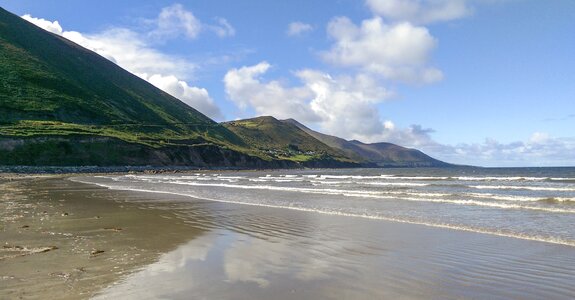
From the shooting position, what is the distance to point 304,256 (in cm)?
1003

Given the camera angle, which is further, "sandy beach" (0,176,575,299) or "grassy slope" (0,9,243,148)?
"grassy slope" (0,9,243,148)

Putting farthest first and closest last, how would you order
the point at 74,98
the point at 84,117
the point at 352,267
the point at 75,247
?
the point at 74,98 < the point at 84,117 < the point at 75,247 < the point at 352,267

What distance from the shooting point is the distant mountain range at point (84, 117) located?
8194 cm

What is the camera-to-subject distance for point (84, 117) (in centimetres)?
11319

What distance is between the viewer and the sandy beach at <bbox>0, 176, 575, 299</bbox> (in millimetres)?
7059

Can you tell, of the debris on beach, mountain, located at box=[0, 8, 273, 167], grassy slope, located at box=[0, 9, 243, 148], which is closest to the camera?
the debris on beach

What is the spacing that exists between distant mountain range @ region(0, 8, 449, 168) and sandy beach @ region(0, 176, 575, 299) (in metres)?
68.6

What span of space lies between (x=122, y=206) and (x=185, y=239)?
11.0 m

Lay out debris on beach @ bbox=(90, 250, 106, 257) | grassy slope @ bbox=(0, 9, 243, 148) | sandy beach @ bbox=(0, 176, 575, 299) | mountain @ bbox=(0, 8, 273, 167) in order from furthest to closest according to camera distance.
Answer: grassy slope @ bbox=(0, 9, 243, 148) < mountain @ bbox=(0, 8, 273, 167) < debris on beach @ bbox=(90, 250, 106, 257) < sandy beach @ bbox=(0, 176, 575, 299)

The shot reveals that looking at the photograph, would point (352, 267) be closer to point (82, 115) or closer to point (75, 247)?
point (75, 247)

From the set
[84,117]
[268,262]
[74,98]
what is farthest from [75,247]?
[74,98]

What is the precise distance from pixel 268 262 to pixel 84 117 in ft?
386

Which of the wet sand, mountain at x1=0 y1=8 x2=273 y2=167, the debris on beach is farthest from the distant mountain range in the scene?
the debris on beach

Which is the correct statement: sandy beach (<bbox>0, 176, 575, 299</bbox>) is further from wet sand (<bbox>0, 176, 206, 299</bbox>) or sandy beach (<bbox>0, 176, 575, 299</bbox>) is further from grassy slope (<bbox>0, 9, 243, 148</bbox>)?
grassy slope (<bbox>0, 9, 243, 148</bbox>)
